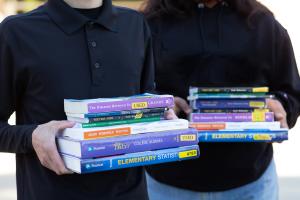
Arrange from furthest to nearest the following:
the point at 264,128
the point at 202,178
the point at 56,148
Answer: the point at 202,178 → the point at 264,128 → the point at 56,148

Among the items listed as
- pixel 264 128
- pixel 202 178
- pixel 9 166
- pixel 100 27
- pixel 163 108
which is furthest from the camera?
pixel 9 166

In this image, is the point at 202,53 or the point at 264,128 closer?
the point at 264,128

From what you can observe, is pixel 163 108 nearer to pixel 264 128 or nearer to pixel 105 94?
pixel 105 94

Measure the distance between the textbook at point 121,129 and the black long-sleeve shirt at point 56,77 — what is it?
0.64ft

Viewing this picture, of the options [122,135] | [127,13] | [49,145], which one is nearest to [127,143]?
[122,135]

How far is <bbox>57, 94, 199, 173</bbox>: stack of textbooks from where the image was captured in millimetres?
1784

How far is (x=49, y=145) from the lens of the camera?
182cm

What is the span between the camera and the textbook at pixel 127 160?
177 cm

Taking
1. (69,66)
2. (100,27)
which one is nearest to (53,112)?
(69,66)

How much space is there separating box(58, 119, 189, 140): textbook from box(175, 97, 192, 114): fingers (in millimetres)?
545

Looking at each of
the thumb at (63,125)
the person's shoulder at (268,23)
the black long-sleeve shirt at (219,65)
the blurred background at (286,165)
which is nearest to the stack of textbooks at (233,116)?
the black long-sleeve shirt at (219,65)

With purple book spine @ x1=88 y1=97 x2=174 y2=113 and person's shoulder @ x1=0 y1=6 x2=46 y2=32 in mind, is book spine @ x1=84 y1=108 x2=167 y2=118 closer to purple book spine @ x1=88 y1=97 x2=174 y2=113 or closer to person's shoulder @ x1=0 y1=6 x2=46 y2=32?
purple book spine @ x1=88 y1=97 x2=174 y2=113

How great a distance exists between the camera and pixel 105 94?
2.07 m

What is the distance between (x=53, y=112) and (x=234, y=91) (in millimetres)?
813
